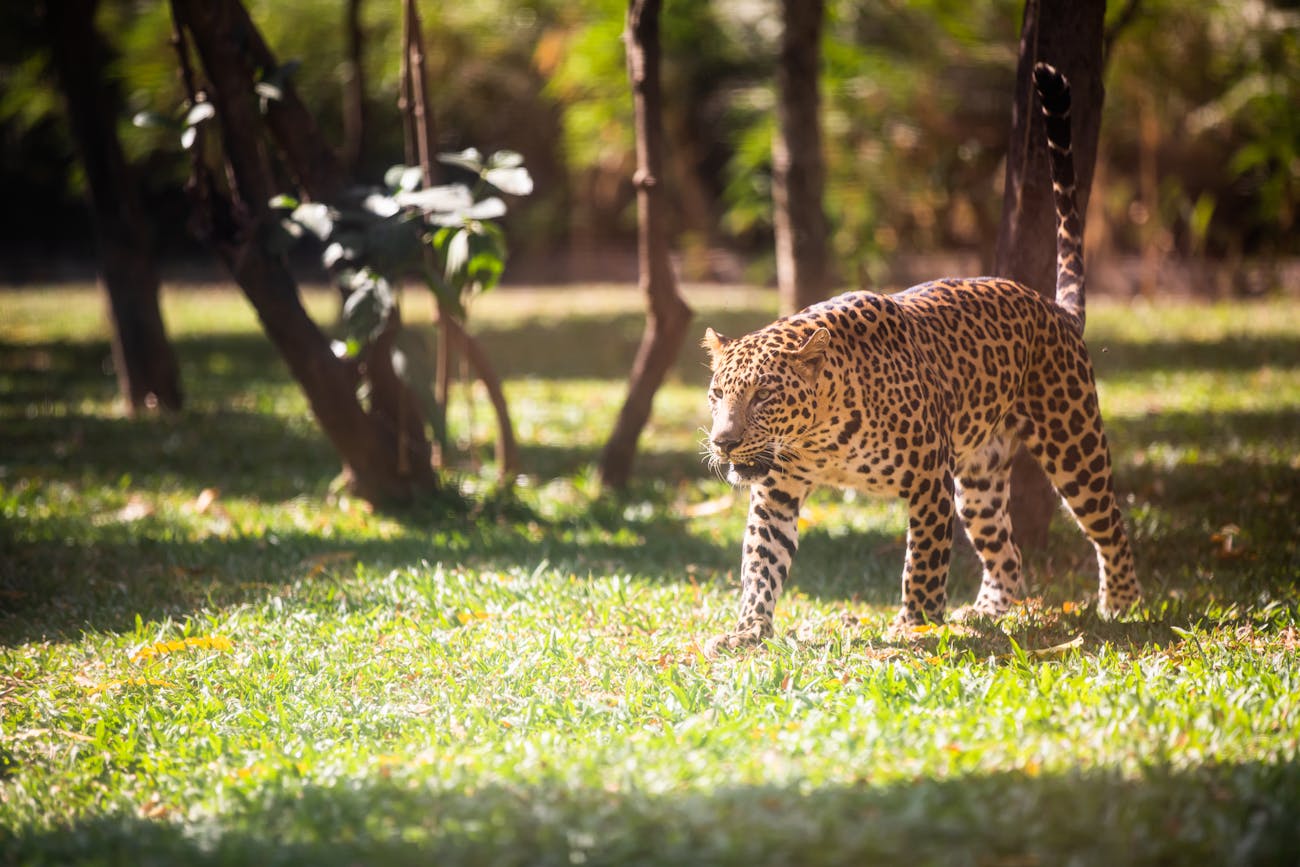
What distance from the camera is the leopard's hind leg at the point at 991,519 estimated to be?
5.90m

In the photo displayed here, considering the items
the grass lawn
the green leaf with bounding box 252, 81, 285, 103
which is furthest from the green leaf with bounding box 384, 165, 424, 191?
the grass lawn

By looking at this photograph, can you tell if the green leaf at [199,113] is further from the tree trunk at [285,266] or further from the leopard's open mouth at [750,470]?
the leopard's open mouth at [750,470]

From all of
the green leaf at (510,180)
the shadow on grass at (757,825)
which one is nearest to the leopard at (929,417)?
the shadow on grass at (757,825)

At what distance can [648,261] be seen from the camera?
26.9ft

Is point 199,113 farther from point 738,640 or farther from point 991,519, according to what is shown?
point 991,519

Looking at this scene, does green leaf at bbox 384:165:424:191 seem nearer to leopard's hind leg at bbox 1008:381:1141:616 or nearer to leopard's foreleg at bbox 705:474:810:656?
leopard's foreleg at bbox 705:474:810:656

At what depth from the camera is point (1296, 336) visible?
14.3 m

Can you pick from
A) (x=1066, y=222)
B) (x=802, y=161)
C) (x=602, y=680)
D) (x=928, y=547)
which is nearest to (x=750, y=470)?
(x=928, y=547)

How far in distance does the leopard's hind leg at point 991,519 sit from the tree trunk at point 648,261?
2.78m

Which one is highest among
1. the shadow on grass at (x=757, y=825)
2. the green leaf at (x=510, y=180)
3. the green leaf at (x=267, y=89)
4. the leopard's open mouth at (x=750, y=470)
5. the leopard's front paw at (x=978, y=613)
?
the green leaf at (x=267, y=89)

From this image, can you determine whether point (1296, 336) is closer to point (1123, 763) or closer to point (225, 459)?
point (225, 459)

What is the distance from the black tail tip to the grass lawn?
2.17 meters

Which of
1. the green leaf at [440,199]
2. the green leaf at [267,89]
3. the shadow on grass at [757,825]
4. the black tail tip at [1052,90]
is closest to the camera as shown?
the shadow on grass at [757,825]

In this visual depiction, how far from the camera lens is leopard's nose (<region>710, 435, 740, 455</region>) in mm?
4812
